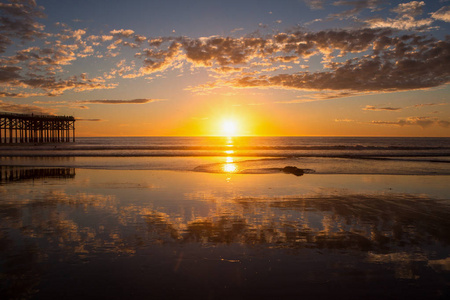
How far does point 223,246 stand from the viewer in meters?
7.37

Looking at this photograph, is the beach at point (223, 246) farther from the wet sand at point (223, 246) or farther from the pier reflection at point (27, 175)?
the pier reflection at point (27, 175)

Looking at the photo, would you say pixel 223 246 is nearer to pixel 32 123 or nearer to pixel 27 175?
pixel 27 175

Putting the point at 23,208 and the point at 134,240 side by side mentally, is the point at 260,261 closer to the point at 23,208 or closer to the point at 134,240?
the point at 134,240

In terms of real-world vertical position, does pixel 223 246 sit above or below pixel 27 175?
below

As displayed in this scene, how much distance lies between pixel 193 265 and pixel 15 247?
4.67 meters

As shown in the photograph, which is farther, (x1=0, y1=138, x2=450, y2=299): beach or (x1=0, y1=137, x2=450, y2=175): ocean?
(x1=0, y1=137, x2=450, y2=175): ocean

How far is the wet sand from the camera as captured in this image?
5.37m

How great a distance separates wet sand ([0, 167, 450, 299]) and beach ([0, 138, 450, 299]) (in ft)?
0.10

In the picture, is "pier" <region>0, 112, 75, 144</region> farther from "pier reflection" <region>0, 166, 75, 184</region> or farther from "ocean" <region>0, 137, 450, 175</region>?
"pier reflection" <region>0, 166, 75, 184</region>

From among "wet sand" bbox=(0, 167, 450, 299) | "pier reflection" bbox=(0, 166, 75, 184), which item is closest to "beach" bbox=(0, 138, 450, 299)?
"wet sand" bbox=(0, 167, 450, 299)

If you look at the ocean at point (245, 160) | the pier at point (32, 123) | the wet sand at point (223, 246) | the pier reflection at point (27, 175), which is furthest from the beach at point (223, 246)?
the pier at point (32, 123)

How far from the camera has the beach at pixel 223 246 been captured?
5371mm

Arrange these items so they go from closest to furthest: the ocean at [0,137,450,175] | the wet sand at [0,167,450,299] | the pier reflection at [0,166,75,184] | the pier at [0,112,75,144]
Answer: the wet sand at [0,167,450,299] → the pier reflection at [0,166,75,184] → the ocean at [0,137,450,175] → the pier at [0,112,75,144]

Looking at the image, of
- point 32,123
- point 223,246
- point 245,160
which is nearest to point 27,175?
point 223,246
